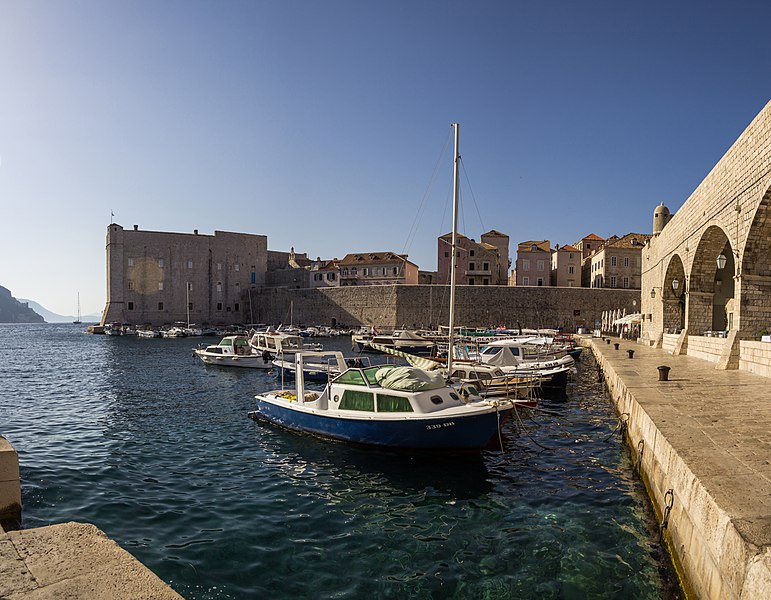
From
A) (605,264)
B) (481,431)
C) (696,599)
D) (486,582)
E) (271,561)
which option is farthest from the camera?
(605,264)

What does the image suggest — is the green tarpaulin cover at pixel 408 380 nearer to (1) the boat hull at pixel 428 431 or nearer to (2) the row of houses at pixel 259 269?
(1) the boat hull at pixel 428 431

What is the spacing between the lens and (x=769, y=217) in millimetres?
12031

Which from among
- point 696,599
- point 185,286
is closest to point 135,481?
point 696,599

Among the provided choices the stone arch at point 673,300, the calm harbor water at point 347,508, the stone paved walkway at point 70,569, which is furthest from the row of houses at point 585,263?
the stone paved walkway at point 70,569

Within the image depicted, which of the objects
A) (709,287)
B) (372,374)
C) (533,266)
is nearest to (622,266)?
(533,266)

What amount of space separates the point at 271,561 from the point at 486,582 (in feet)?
8.19

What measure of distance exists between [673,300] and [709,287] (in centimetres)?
498

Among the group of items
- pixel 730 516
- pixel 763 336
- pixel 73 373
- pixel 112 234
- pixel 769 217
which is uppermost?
pixel 112 234

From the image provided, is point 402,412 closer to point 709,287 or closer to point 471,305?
point 709,287

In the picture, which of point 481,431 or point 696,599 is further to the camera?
point 481,431

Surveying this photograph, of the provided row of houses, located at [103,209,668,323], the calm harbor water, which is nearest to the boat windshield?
the calm harbor water

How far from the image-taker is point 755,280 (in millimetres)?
12805

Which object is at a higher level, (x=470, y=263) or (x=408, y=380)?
(x=470, y=263)

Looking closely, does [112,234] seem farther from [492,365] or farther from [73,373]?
[492,365]
